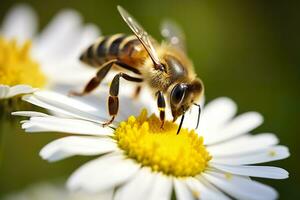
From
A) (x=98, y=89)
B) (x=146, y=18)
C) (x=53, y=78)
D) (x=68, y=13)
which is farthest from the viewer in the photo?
(x=146, y=18)

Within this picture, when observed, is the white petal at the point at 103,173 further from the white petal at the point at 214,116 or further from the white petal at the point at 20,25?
the white petal at the point at 20,25

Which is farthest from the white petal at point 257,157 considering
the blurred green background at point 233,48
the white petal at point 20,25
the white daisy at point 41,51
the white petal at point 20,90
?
the white petal at point 20,25

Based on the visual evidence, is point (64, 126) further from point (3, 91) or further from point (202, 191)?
point (202, 191)

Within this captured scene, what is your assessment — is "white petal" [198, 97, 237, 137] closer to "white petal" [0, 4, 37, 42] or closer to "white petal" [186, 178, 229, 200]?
"white petal" [186, 178, 229, 200]

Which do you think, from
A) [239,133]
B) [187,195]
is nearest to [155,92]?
[239,133]

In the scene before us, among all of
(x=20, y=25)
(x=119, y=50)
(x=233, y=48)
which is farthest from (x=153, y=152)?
(x=233, y=48)

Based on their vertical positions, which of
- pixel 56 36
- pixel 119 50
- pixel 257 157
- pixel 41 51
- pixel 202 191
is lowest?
pixel 202 191

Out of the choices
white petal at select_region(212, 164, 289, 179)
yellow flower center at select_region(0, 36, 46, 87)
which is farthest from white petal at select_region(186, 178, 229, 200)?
yellow flower center at select_region(0, 36, 46, 87)

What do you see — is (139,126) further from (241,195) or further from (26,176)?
(26,176)
